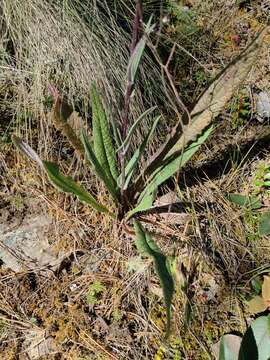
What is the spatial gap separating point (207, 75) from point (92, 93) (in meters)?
0.77

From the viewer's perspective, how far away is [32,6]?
186 centimetres

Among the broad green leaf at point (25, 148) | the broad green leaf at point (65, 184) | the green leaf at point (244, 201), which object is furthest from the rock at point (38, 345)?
the green leaf at point (244, 201)

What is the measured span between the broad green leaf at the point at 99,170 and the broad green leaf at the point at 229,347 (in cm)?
53

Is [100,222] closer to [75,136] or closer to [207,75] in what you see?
[75,136]

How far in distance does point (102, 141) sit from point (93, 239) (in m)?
0.36

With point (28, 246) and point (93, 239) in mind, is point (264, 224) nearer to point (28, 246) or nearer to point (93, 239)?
point (93, 239)

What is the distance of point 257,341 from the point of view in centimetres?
149

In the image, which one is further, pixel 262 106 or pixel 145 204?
pixel 262 106

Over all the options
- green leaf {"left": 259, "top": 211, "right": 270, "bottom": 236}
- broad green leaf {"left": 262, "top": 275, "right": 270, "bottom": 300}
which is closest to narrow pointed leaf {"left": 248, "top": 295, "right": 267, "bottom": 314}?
broad green leaf {"left": 262, "top": 275, "right": 270, "bottom": 300}

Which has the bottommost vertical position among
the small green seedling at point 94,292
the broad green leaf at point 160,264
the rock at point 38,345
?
the rock at point 38,345

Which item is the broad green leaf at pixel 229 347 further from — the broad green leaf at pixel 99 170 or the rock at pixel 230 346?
the broad green leaf at pixel 99 170

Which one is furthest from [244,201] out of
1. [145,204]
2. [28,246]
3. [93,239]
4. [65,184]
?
[28,246]

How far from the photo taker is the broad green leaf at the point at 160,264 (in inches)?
Answer: 47.6

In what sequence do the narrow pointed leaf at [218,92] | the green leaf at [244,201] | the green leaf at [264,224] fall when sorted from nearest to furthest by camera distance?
the narrow pointed leaf at [218,92] < the green leaf at [264,224] < the green leaf at [244,201]
